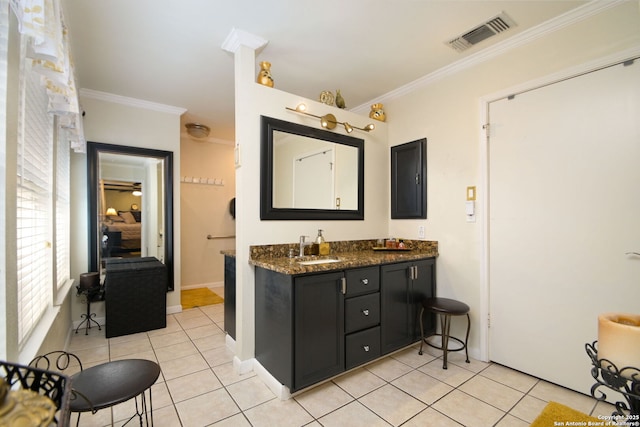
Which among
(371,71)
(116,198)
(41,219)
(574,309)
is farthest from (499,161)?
(116,198)

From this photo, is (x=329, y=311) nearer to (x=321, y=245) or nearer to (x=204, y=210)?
(x=321, y=245)

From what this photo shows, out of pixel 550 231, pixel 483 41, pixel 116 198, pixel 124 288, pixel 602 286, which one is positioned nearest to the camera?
pixel 602 286

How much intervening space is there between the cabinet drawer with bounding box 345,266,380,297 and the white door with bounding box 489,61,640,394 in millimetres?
1025

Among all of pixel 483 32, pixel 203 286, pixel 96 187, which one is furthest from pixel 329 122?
pixel 203 286

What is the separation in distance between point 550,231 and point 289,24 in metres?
2.52

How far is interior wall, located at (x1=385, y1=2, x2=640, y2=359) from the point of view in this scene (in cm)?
202

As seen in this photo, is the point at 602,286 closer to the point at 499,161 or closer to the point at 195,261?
the point at 499,161

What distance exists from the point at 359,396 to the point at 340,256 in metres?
1.10

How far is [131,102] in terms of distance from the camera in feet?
11.3

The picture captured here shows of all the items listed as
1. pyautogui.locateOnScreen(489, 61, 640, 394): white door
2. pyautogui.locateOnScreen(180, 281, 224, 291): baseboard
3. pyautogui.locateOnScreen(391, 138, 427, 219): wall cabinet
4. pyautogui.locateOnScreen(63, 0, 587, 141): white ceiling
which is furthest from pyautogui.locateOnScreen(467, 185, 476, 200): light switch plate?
pyautogui.locateOnScreen(180, 281, 224, 291): baseboard

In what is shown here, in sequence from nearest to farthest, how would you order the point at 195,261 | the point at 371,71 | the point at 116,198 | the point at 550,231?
the point at 550,231
the point at 371,71
the point at 116,198
the point at 195,261

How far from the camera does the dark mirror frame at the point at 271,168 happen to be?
2.35 metres

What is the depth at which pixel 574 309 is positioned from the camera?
1.99 m

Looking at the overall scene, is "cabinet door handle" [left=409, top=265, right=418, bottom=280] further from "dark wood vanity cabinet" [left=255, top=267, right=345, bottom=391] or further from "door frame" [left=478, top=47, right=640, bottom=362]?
"dark wood vanity cabinet" [left=255, top=267, right=345, bottom=391]
